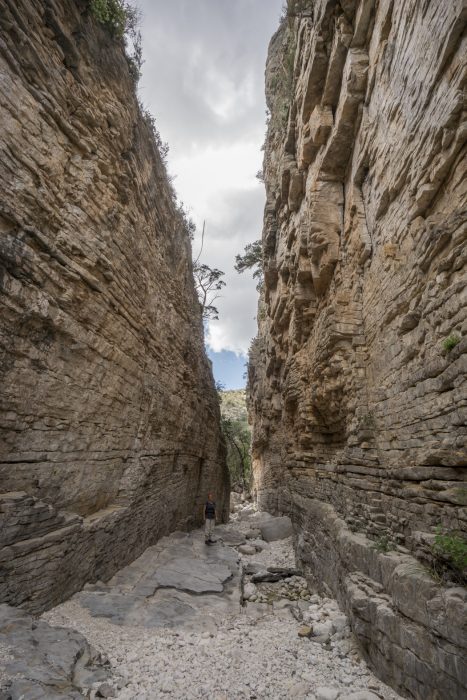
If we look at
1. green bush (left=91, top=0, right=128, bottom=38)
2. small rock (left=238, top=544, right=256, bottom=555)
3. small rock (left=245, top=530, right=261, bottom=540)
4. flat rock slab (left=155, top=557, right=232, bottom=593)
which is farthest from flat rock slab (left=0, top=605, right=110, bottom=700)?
small rock (left=245, top=530, right=261, bottom=540)

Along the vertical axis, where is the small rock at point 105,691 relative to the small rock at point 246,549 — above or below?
above

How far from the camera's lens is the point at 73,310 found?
17.4ft

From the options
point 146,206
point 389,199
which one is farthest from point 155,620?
point 146,206

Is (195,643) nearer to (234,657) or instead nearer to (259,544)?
(234,657)

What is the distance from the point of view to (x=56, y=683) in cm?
282

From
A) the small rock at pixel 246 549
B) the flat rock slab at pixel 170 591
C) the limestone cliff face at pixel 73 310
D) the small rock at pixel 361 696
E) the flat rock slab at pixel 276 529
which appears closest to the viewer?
the small rock at pixel 361 696

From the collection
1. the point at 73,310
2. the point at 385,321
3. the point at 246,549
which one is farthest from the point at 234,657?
the point at 246,549

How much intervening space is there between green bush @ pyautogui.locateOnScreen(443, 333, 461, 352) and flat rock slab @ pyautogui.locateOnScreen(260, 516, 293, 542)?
11.1 meters

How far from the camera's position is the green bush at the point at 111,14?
20.5ft

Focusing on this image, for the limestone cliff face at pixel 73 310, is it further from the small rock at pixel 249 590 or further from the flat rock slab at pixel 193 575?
the small rock at pixel 249 590

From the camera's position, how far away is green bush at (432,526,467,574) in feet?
9.63

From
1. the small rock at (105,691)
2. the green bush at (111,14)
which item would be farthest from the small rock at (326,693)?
the green bush at (111,14)

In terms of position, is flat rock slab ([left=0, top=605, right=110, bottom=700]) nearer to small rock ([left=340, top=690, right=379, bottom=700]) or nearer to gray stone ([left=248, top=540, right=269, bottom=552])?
small rock ([left=340, top=690, right=379, bottom=700])

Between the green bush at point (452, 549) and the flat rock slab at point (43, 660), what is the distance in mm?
3494
